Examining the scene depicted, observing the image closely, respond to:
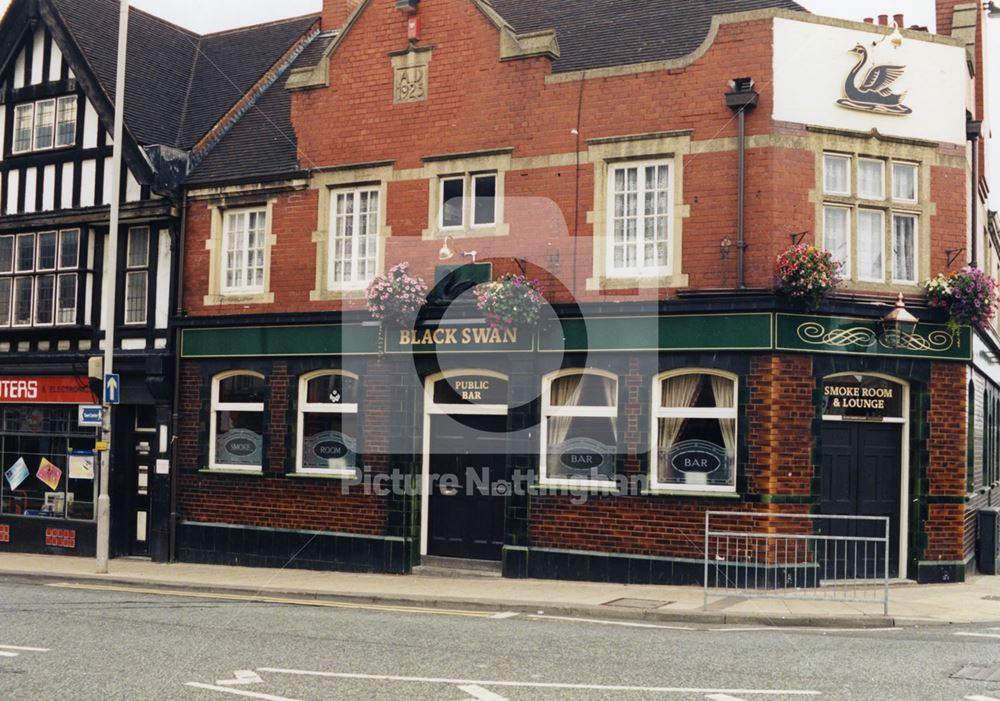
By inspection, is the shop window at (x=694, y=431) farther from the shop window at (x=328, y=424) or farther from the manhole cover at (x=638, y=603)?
the shop window at (x=328, y=424)

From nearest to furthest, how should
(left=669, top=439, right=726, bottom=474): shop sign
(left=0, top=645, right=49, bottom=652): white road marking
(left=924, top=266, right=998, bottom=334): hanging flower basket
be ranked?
(left=0, top=645, right=49, bottom=652): white road marking, (left=924, top=266, right=998, bottom=334): hanging flower basket, (left=669, top=439, right=726, bottom=474): shop sign

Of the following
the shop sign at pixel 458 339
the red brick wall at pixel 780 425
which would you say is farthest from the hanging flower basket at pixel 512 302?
the red brick wall at pixel 780 425

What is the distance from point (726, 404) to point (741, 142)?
12.8ft

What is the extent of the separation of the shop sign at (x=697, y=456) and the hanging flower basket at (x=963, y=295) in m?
3.90

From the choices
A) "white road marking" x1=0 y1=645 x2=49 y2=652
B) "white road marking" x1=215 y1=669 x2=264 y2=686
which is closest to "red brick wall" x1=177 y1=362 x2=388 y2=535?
"white road marking" x1=0 y1=645 x2=49 y2=652

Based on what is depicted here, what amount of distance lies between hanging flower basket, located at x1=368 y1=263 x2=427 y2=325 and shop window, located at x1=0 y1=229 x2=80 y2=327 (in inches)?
298

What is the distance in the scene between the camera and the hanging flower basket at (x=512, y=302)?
1767 cm

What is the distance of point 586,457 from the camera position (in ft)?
58.3

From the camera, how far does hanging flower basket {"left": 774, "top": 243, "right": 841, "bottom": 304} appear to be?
15.9m

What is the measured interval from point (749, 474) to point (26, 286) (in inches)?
620

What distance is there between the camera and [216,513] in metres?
21.0

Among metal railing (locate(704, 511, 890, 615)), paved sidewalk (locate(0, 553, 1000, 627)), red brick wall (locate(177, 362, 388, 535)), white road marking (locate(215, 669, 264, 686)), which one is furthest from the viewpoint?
red brick wall (locate(177, 362, 388, 535))

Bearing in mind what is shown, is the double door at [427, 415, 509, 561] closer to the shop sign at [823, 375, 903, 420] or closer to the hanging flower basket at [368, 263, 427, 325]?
the hanging flower basket at [368, 263, 427, 325]

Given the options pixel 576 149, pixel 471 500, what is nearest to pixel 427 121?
pixel 576 149
